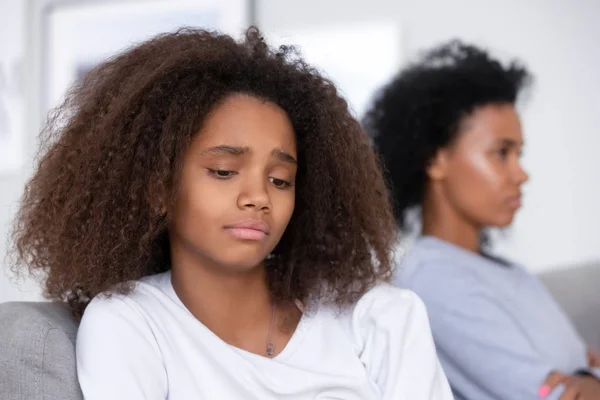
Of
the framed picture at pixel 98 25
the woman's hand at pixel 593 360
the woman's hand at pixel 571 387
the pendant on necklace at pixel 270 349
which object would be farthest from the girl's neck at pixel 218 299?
the framed picture at pixel 98 25

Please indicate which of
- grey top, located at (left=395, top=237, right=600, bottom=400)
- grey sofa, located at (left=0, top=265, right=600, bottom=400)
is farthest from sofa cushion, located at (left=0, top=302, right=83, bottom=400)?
grey top, located at (left=395, top=237, right=600, bottom=400)

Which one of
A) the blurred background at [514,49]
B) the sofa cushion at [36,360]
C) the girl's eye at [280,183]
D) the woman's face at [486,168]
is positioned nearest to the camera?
the sofa cushion at [36,360]

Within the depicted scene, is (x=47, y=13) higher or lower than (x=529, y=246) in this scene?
higher

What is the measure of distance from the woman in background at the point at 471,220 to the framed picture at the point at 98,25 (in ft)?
3.24

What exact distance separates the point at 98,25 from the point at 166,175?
1.98m

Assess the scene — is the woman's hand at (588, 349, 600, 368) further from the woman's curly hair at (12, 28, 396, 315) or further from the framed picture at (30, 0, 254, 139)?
the framed picture at (30, 0, 254, 139)

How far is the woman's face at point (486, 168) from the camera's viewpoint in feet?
6.09

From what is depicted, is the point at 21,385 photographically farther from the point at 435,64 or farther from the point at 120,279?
the point at 435,64

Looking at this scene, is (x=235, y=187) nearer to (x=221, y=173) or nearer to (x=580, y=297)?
(x=221, y=173)

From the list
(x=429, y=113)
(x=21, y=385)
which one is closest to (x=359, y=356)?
(x=21, y=385)

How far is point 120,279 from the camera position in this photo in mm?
1270

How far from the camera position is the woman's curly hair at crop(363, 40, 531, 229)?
6.30 feet

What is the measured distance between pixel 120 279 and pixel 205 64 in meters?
0.36

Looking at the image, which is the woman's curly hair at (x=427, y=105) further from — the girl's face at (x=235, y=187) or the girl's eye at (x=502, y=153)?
the girl's face at (x=235, y=187)
